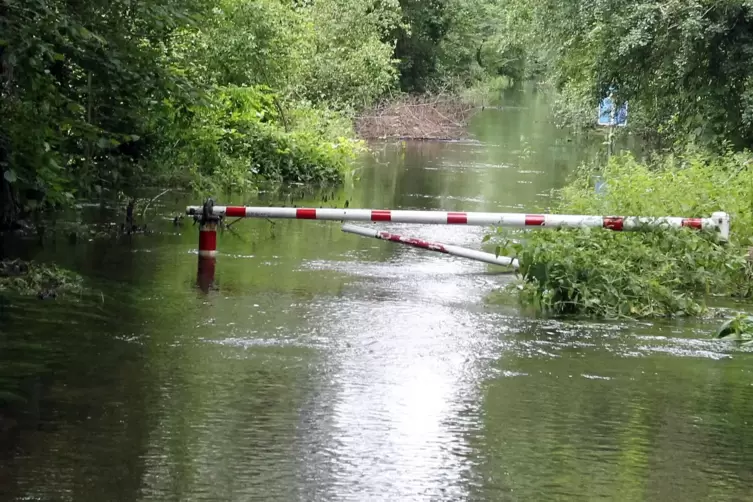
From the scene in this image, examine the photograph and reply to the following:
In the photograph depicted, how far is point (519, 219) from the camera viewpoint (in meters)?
12.7

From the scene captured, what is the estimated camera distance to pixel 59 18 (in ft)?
31.9

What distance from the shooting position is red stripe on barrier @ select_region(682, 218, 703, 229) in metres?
12.8

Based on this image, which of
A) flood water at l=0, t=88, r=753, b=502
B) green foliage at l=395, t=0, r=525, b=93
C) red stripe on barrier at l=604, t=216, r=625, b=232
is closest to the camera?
flood water at l=0, t=88, r=753, b=502

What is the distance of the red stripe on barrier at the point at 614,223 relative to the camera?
12500 millimetres

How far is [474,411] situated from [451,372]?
1122 millimetres

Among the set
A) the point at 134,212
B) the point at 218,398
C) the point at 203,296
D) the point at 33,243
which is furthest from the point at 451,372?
the point at 134,212

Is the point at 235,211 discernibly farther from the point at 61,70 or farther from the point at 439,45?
the point at 439,45

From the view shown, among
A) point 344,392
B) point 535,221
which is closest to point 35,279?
point 344,392

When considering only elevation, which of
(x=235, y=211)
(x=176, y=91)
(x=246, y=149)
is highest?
(x=176, y=91)

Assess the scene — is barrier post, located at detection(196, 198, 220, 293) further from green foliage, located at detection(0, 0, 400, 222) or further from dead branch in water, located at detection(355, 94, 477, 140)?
dead branch in water, located at detection(355, 94, 477, 140)

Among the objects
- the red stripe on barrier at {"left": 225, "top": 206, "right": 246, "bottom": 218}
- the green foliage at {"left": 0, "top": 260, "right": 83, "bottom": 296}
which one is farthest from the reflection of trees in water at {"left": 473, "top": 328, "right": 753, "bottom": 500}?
the green foliage at {"left": 0, "top": 260, "right": 83, "bottom": 296}

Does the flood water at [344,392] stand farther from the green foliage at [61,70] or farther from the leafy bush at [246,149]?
the leafy bush at [246,149]

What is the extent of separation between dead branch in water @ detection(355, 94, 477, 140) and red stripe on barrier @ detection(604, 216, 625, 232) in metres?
30.0

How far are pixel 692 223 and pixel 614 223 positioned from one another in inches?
38.1
